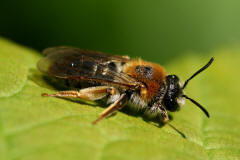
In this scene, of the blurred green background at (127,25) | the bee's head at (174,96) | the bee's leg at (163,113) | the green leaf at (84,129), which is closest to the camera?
the green leaf at (84,129)

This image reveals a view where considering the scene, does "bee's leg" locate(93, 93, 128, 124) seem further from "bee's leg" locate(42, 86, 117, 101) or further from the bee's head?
the bee's head

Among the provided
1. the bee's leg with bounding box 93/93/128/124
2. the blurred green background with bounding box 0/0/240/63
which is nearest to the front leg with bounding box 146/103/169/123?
the bee's leg with bounding box 93/93/128/124

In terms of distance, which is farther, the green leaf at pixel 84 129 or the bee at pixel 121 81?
the bee at pixel 121 81

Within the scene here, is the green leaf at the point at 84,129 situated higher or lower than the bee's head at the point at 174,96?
lower

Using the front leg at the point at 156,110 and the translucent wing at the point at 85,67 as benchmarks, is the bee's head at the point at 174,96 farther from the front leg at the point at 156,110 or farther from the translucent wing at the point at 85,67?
the translucent wing at the point at 85,67

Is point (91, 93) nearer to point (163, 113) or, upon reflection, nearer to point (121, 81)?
point (121, 81)

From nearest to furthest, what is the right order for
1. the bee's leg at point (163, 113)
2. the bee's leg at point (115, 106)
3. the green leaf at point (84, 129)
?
1. the green leaf at point (84, 129)
2. the bee's leg at point (115, 106)
3. the bee's leg at point (163, 113)

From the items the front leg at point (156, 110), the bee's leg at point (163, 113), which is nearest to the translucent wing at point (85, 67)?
the front leg at point (156, 110)
